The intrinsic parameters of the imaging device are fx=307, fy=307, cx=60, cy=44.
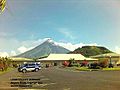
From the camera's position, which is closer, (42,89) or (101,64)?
(42,89)

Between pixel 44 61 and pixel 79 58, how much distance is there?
18898mm

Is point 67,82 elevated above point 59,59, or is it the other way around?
point 59,59

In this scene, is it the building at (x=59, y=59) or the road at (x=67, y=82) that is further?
the building at (x=59, y=59)

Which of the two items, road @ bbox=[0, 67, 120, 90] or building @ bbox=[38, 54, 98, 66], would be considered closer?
road @ bbox=[0, 67, 120, 90]

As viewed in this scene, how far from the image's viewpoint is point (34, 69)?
6750 centimetres

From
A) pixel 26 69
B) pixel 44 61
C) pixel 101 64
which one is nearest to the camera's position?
pixel 26 69

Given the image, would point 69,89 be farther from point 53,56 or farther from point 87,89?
point 53,56

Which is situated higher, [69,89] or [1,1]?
[1,1]

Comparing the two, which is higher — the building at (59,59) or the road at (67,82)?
the building at (59,59)

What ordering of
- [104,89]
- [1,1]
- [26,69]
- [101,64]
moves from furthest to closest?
[101,64] < [26,69] < [104,89] < [1,1]

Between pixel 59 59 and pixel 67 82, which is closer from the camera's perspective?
pixel 67 82

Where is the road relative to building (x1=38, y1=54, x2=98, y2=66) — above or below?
below

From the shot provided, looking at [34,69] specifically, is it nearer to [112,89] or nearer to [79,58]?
[112,89]

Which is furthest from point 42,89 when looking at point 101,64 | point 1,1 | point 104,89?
point 101,64
